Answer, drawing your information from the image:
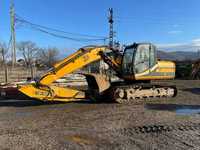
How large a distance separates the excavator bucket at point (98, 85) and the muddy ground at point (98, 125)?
2.07ft

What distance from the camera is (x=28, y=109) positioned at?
492 inches

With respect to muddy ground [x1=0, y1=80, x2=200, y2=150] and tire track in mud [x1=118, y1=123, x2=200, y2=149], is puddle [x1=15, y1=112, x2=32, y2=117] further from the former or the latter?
tire track in mud [x1=118, y1=123, x2=200, y2=149]

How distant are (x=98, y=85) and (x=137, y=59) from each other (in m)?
2.09

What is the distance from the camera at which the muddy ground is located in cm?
717

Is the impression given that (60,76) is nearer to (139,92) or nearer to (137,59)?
(137,59)

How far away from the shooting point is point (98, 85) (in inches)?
545

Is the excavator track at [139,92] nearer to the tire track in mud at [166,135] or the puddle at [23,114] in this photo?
the puddle at [23,114]

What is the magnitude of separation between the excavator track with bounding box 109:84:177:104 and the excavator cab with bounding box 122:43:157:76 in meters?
0.73

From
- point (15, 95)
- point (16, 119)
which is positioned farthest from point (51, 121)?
point (15, 95)

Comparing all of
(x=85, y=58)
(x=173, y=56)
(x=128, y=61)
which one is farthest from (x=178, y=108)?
(x=173, y=56)

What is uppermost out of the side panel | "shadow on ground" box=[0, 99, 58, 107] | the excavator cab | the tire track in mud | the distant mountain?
the distant mountain

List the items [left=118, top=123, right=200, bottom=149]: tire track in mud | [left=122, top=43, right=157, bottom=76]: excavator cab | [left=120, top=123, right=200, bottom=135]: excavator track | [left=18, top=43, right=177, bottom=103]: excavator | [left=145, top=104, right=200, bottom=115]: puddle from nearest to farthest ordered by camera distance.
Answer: [left=118, top=123, right=200, bottom=149]: tire track in mud
[left=120, top=123, right=200, bottom=135]: excavator track
[left=145, top=104, right=200, bottom=115]: puddle
[left=18, top=43, right=177, bottom=103]: excavator
[left=122, top=43, right=157, bottom=76]: excavator cab

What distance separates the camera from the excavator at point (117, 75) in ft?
42.8

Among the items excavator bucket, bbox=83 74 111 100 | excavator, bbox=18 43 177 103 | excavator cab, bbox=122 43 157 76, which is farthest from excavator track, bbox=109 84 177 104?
excavator cab, bbox=122 43 157 76
